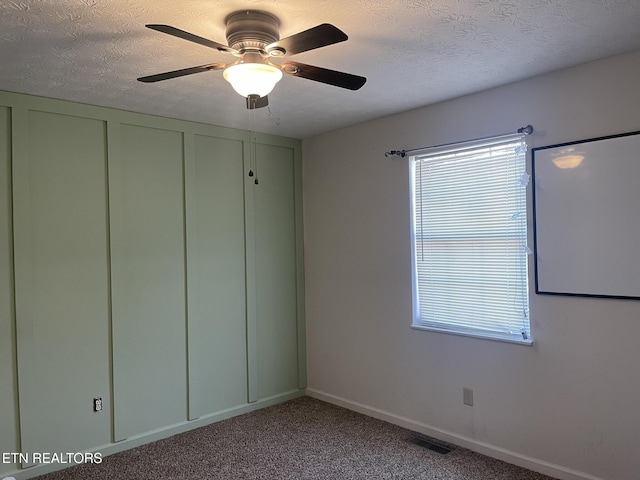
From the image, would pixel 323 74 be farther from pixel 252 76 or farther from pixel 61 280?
pixel 61 280

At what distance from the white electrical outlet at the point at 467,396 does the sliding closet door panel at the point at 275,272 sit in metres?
1.70

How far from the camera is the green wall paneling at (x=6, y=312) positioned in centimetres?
309

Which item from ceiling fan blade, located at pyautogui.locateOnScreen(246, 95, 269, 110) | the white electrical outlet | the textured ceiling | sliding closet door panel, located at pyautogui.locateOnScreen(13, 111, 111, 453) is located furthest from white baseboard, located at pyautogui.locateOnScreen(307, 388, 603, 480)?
ceiling fan blade, located at pyautogui.locateOnScreen(246, 95, 269, 110)

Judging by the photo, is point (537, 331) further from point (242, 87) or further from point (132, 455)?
point (132, 455)

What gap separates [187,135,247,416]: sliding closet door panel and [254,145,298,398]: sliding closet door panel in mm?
192

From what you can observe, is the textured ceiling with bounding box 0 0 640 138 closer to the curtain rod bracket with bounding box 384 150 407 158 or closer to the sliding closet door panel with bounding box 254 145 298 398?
the curtain rod bracket with bounding box 384 150 407 158

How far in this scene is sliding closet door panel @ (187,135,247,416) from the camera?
396cm

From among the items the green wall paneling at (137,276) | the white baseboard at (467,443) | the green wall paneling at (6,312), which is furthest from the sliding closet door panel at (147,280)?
the white baseboard at (467,443)

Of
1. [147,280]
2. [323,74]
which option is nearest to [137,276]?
[147,280]

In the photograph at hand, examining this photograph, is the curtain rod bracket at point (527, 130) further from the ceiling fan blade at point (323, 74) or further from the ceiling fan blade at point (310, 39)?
the ceiling fan blade at point (310, 39)

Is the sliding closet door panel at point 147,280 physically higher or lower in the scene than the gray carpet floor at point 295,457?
higher

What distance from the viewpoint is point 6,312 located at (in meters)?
3.11

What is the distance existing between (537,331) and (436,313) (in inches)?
30.3

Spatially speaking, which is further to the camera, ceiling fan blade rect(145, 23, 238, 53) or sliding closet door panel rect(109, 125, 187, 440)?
sliding closet door panel rect(109, 125, 187, 440)
